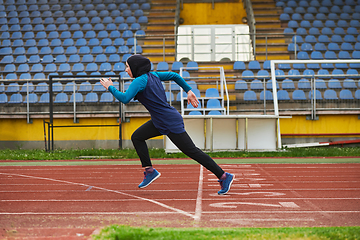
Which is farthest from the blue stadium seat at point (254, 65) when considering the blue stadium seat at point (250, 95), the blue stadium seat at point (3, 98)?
the blue stadium seat at point (3, 98)

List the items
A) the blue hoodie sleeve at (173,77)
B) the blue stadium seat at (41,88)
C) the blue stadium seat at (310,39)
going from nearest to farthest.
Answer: the blue hoodie sleeve at (173,77)
the blue stadium seat at (41,88)
the blue stadium seat at (310,39)

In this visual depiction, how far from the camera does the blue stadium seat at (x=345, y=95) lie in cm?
1338

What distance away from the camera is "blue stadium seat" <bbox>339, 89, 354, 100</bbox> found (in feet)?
43.9

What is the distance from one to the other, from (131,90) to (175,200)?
1547mm

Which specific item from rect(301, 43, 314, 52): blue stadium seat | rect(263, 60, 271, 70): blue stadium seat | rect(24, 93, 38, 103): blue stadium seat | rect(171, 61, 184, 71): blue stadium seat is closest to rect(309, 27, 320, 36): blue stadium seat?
rect(301, 43, 314, 52): blue stadium seat

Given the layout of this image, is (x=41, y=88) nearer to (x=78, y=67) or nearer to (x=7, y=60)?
(x=78, y=67)

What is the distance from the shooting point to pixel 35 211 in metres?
4.45

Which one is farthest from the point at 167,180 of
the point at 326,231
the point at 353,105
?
the point at 353,105

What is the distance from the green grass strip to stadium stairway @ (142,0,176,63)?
14612 millimetres

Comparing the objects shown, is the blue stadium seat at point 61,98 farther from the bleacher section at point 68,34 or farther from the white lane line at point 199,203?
the white lane line at point 199,203

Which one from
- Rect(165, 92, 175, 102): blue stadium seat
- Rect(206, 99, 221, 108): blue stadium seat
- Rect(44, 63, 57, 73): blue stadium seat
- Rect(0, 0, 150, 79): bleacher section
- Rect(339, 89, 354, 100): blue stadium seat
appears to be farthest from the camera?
Rect(0, 0, 150, 79): bleacher section

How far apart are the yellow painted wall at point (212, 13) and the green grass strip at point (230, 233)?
20168 mm

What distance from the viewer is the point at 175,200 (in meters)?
5.04

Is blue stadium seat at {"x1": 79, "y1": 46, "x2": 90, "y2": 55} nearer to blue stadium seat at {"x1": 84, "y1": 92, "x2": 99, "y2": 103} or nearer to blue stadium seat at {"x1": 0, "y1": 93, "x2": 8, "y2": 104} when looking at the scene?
blue stadium seat at {"x1": 84, "y1": 92, "x2": 99, "y2": 103}
